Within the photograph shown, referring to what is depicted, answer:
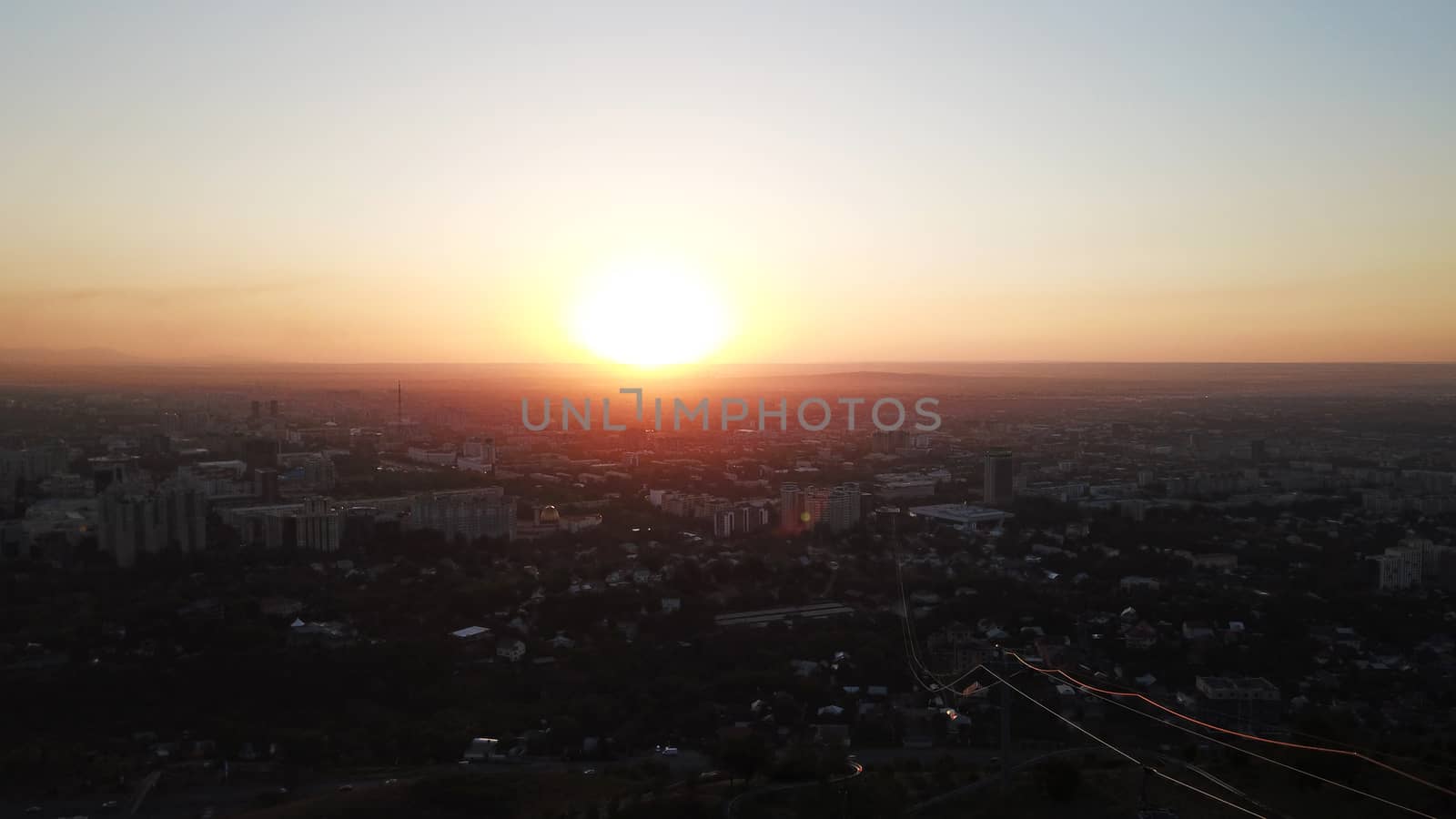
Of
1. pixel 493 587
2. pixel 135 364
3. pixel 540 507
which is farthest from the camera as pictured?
pixel 135 364

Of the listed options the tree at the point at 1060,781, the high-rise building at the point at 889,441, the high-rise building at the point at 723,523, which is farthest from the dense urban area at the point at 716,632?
the high-rise building at the point at 889,441

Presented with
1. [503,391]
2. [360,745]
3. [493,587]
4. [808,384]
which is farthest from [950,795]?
[808,384]

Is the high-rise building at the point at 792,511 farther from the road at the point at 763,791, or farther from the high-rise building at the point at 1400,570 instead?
the road at the point at 763,791

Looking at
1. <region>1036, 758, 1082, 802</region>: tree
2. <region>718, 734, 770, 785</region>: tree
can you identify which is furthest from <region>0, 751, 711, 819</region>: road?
<region>1036, 758, 1082, 802</region>: tree

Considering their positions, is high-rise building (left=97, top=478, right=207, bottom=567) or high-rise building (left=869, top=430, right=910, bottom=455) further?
high-rise building (left=869, top=430, right=910, bottom=455)

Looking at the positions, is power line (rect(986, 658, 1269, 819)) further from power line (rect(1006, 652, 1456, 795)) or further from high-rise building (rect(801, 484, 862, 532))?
high-rise building (rect(801, 484, 862, 532))

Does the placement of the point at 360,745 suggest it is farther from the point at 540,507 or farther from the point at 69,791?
the point at 540,507

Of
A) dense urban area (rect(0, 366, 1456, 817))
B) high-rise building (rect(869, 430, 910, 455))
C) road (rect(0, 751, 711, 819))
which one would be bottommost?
road (rect(0, 751, 711, 819))
